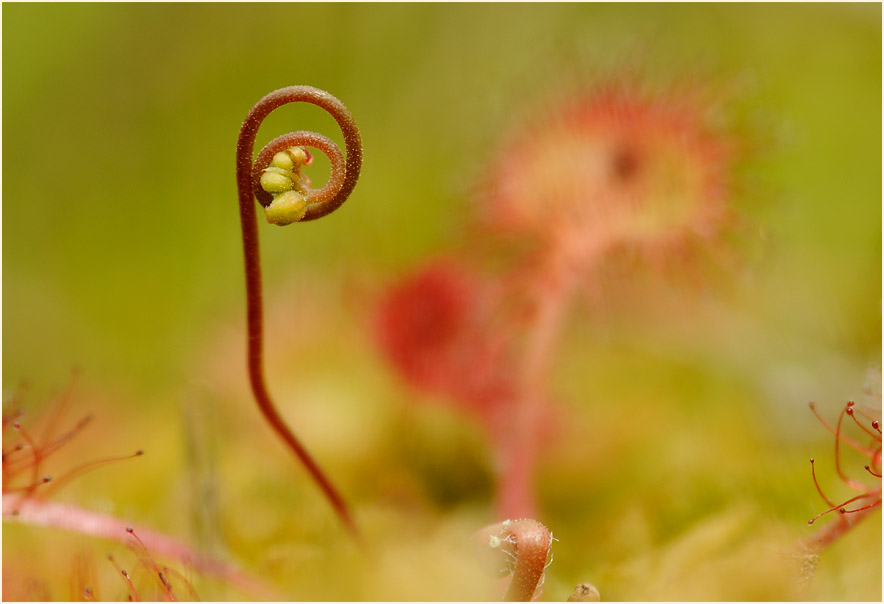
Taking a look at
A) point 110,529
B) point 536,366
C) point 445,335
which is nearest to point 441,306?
point 445,335

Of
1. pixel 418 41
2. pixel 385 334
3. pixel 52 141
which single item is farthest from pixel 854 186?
pixel 52 141

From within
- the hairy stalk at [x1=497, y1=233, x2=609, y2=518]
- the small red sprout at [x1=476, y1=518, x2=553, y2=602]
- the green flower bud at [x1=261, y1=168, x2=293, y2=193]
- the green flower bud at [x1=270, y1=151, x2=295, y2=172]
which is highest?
the hairy stalk at [x1=497, y1=233, x2=609, y2=518]

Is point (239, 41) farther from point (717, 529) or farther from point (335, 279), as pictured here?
point (717, 529)

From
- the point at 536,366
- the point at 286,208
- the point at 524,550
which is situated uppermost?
the point at 536,366

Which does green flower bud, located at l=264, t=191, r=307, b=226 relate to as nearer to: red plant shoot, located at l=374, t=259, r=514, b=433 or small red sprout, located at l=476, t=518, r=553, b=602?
small red sprout, located at l=476, t=518, r=553, b=602

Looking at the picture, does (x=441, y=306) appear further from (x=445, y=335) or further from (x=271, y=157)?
(x=271, y=157)

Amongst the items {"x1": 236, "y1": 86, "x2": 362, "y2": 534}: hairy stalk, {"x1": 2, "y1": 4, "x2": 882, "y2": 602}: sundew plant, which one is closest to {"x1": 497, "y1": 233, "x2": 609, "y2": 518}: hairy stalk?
{"x1": 2, "y1": 4, "x2": 882, "y2": 602}: sundew plant

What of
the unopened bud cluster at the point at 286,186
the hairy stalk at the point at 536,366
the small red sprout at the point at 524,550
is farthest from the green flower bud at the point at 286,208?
the hairy stalk at the point at 536,366
